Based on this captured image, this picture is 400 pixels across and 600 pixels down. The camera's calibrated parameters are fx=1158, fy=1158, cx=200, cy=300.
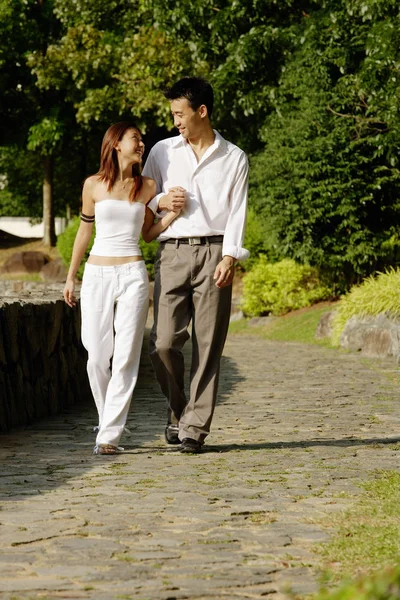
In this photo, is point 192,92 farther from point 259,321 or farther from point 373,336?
point 259,321

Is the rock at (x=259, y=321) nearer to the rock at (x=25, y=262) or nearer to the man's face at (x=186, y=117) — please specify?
the rock at (x=25, y=262)

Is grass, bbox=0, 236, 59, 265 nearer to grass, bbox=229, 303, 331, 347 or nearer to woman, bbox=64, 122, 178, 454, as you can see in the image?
grass, bbox=229, 303, 331, 347

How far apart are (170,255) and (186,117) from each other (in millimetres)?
880

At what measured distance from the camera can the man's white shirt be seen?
731cm

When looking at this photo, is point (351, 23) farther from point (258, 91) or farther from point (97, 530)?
point (97, 530)

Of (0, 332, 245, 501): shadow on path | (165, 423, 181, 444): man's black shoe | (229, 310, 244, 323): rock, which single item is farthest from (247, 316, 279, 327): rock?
(165, 423, 181, 444): man's black shoe

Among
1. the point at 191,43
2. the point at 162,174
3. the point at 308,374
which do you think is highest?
the point at 191,43

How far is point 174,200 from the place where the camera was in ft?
23.9

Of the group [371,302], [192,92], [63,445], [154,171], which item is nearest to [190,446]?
[63,445]

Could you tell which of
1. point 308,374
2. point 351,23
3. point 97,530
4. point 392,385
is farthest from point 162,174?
point 351,23

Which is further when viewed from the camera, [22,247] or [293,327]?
[22,247]

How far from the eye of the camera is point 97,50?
1115 inches

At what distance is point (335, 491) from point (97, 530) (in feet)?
5.21

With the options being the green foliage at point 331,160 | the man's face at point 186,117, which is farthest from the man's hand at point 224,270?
the green foliage at point 331,160
